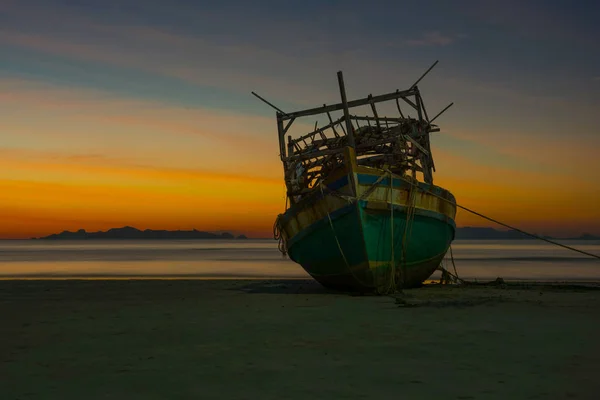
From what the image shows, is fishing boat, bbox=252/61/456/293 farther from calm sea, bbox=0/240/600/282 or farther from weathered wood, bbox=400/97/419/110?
calm sea, bbox=0/240/600/282

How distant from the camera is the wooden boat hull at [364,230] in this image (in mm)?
19609

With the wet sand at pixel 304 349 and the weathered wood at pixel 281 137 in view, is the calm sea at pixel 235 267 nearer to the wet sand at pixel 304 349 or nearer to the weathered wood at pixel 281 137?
the weathered wood at pixel 281 137

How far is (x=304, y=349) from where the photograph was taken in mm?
10719

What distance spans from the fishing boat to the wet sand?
187cm

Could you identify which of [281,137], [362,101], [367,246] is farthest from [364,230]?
[281,137]

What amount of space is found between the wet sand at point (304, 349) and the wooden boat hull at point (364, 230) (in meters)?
1.57

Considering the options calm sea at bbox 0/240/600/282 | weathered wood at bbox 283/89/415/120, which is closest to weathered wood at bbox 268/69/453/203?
weathered wood at bbox 283/89/415/120

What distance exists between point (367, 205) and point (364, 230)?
2.50 feet

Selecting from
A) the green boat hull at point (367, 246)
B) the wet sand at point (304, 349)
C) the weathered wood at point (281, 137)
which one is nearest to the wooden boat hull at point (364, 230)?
the green boat hull at point (367, 246)

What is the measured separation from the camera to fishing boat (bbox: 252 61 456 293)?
19719 mm

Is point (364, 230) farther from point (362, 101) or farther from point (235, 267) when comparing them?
point (235, 267)

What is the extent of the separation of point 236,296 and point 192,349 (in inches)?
405

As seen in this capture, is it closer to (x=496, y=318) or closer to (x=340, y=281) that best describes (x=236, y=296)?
(x=340, y=281)

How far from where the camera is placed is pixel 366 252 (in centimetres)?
1953
